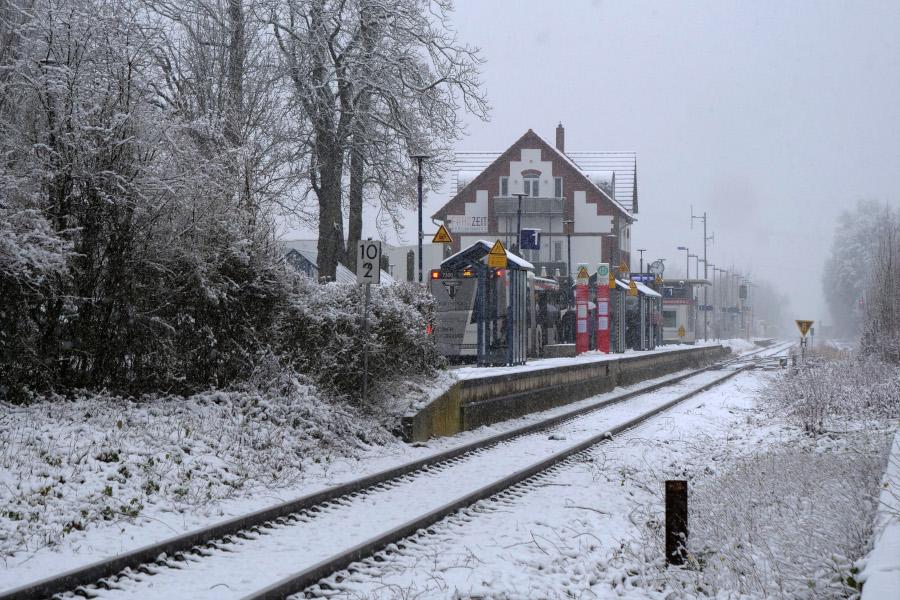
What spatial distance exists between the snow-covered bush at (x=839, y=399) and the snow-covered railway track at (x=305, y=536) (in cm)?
462

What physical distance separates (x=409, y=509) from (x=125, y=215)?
16.9 ft

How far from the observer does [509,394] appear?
18.6m

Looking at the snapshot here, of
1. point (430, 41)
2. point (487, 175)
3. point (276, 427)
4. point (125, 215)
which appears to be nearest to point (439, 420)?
point (276, 427)

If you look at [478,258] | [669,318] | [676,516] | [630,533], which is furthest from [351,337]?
[669,318]

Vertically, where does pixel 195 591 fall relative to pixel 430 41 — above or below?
below

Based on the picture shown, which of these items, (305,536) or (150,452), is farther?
(150,452)

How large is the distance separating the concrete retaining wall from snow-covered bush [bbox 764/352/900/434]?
4.54 metres

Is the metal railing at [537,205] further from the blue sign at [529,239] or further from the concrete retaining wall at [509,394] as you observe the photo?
the concrete retaining wall at [509,394]

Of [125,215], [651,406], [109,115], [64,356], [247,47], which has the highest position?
[247,47]

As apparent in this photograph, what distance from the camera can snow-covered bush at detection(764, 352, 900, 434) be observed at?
15.7 m

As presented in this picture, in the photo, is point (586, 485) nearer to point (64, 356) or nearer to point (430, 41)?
point (64, 356)

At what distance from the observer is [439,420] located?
1529 centimetres

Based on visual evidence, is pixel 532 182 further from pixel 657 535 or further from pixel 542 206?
pixel 657 535

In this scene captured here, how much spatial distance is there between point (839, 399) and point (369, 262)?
9.22m
